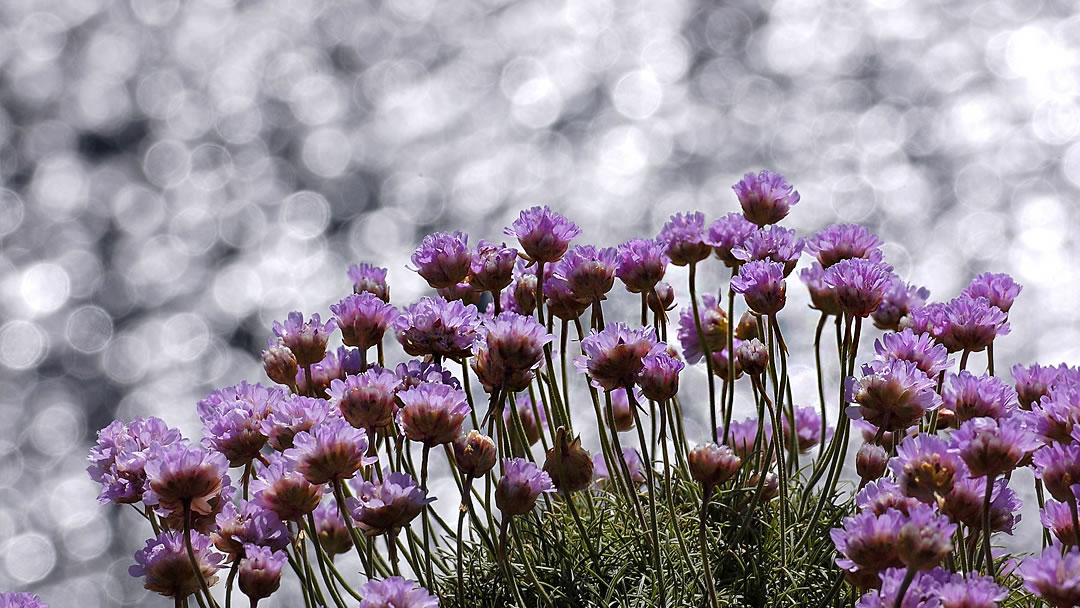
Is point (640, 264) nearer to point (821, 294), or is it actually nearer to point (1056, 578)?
point (821, 294)

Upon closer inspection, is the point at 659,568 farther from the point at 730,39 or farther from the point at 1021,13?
the point at 1021,13

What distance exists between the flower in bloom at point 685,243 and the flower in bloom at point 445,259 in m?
0.23

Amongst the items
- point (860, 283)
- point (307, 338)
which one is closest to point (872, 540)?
point (860, 283)

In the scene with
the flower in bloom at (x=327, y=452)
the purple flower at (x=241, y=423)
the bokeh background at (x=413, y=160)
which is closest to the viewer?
the flower in bloom at (x=327, y=452)

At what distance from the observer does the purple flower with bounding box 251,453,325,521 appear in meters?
0.89

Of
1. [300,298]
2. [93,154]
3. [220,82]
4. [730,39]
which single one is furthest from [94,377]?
[730,39]

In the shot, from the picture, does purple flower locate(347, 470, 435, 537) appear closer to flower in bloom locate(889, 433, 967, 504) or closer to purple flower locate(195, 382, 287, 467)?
purple flower locate(195, 382, 287, 467)

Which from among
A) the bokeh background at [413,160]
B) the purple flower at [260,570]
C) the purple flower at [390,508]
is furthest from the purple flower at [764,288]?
the bokeh background at [413,160]

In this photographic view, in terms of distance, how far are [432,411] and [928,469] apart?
37 cm

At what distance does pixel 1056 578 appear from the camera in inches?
29.1

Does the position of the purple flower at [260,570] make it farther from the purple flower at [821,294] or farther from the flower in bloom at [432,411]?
the purple flower at [821,294]

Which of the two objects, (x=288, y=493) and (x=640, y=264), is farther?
(x=640, y=264)

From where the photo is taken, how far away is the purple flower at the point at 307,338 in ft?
3.42

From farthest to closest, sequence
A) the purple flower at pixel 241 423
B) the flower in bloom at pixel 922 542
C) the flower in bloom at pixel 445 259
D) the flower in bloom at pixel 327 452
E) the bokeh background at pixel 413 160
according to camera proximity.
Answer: the bokeh background at pixel 413 160 < the flower in bloom at pixel 445 259 < the purple flower at pixel 241 423 < the flower in bloom at pixel 327 452 < the flower in bloom at pixel 922 542
